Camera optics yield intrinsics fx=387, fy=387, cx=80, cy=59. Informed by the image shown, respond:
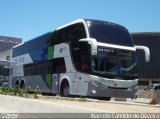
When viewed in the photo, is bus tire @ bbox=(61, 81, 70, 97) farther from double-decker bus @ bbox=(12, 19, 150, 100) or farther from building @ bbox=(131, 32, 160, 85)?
building @ bbox=(131, 32, 160, 85)

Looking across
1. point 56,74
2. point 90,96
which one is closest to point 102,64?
point 90,96

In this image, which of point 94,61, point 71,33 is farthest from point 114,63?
point 71,33

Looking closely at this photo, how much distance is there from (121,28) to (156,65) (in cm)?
5557

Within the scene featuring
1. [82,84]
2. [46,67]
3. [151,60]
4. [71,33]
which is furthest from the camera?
[151,60]

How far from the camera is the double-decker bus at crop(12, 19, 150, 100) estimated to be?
18.3 m

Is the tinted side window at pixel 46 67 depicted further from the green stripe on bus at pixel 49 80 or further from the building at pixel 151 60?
the building at pixel 151 60

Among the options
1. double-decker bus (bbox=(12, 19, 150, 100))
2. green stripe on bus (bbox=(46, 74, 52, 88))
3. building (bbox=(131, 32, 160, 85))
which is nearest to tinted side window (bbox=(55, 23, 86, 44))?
double-decker bus (bbox=(12, 19, 150, 100))

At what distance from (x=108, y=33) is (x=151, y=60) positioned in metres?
56.9

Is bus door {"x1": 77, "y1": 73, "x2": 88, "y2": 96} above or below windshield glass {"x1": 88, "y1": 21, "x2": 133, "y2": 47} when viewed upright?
below

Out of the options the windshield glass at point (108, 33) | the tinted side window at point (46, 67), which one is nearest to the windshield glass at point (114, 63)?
the windshield glass at point (108, 33)

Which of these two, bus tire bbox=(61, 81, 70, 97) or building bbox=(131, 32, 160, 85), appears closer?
bus tire bbox=(61, 81, 70, 97)

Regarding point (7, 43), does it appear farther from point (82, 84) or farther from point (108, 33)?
point (82, 84)

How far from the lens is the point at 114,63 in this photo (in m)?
18.7

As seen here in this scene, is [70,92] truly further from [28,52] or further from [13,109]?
[28,52]
